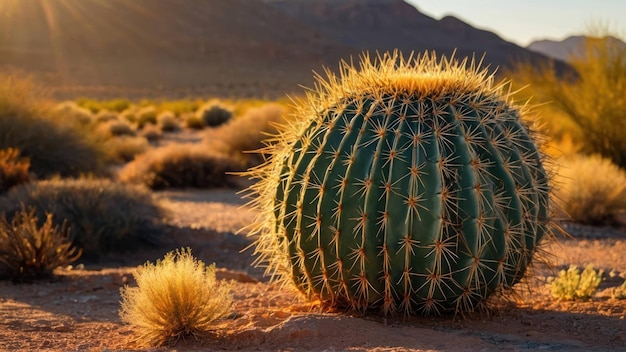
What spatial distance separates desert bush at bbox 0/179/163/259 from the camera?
11008 millimetres

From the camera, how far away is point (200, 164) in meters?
18.4

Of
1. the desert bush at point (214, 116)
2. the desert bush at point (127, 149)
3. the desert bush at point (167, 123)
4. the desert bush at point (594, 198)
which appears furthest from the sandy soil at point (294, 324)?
the desert bush at point (214, 116)

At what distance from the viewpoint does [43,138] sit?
16.1 meters

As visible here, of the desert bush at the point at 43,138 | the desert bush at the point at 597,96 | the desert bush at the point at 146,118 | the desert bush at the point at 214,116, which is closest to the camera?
the desert bush at the point at 43,138

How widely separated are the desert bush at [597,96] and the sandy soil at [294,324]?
9.10 metres

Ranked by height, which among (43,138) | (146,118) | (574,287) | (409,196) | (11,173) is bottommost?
(146,118)

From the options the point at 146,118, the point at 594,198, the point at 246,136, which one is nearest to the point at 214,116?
the point at 146,118

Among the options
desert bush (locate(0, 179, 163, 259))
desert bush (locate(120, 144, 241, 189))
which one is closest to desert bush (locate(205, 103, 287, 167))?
desert bush (locate(120, 144, 241, 189))

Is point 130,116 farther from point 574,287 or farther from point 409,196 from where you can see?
point 409,196

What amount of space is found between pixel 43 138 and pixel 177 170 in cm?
304

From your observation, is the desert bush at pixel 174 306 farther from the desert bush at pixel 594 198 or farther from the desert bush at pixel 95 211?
the desert bush at pixel 594 198

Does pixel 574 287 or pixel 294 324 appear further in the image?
pixel 574 287

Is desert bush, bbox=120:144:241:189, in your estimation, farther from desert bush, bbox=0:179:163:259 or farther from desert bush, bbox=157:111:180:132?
desert bush, bbox=157:111:180:132

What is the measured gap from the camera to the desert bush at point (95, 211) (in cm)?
1101
